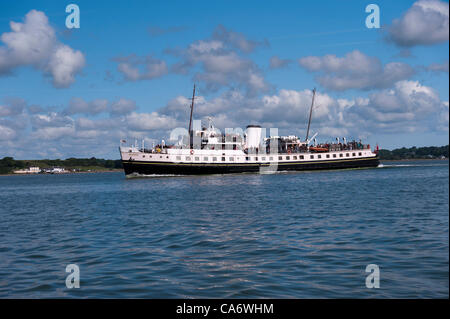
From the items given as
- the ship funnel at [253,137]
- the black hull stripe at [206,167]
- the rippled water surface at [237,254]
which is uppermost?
the ship funnel at [253,137]

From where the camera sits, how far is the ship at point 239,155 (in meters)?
71.6

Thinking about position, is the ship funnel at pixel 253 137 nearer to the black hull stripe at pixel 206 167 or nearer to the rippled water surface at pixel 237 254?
the black hull stripe at pixel 206 167

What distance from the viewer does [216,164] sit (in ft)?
241

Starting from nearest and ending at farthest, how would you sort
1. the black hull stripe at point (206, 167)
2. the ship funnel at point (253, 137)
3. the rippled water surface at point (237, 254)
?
the rippled water surface at point (237, 254), the black hull stripe at point (206, 167), the ship funnel at point (253, 137)

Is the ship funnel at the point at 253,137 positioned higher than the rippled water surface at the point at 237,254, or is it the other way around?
the ship funnel at the point at 253,137

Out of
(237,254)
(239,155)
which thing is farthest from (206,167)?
(237,254)

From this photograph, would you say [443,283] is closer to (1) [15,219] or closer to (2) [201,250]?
(2) [201,250]

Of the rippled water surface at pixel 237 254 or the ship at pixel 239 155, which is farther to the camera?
the ship at pixel 239 155

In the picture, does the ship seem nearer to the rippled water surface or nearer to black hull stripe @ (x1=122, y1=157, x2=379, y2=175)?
black hull stripe @ (x1=122, y1=157, x2=379, y2=175)

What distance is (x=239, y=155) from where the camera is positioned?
76.6 metres

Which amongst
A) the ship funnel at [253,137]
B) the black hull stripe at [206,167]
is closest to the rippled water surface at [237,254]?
the black hull stripe at [206,167]

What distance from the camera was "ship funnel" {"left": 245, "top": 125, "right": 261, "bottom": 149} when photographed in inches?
3302

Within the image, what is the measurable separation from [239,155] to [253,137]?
31.4 ft

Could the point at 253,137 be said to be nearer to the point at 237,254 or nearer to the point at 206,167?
the point at 206,167
